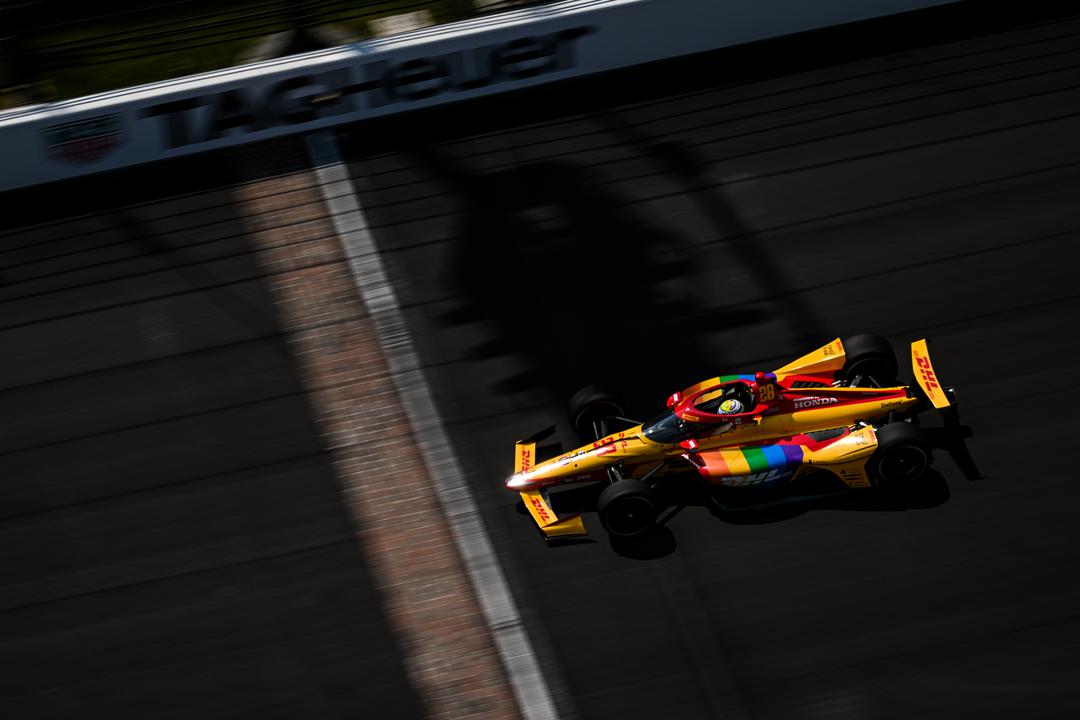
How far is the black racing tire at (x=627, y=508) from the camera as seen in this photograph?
380 inches

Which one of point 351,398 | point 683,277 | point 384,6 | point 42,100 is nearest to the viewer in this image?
point 351,398

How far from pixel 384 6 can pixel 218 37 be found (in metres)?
2.27

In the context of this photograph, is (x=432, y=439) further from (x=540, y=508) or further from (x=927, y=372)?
(x=927, y=372)

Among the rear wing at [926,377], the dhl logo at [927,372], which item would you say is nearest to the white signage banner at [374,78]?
the rear wing at [926,377]

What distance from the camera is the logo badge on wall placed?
14414mm

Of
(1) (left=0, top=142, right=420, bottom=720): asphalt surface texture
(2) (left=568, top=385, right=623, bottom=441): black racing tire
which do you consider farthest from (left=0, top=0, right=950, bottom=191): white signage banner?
(2) (left=568, top=385, right=623, bottom=441): black racing tire

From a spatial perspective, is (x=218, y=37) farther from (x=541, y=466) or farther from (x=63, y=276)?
(x=541, y=466)

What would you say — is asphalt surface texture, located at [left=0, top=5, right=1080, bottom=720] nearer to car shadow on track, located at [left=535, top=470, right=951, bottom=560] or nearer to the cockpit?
car shadow on track, located at [left=535, top=470, right=951, bottom=560]

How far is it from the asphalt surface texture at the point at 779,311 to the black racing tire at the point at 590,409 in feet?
2.10

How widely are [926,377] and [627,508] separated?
303cm

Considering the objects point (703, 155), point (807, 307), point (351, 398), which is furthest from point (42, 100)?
point (807, 307)

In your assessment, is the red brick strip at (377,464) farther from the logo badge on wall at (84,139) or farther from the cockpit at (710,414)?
the cockpit at (710,414)

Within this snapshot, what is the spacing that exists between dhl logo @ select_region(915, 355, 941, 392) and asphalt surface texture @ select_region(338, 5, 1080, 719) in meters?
0.60

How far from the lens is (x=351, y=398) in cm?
1170
